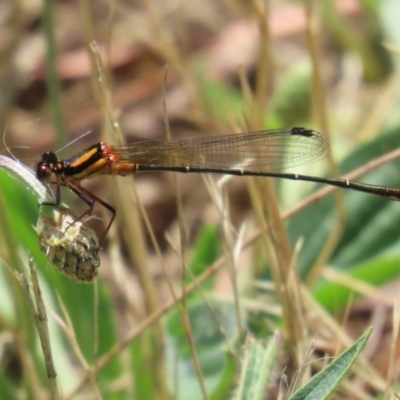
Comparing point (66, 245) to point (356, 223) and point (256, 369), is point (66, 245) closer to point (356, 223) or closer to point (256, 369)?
point (256, 369)

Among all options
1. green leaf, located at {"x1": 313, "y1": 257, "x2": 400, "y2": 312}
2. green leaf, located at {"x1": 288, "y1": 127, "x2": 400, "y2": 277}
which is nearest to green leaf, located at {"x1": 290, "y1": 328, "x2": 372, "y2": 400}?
green leaf, located at {"x1": 313, "y1": 257, "x2": 400, "y2": 312}

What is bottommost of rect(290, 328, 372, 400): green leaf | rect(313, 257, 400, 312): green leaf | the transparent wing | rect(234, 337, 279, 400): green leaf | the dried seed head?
rect(290, 328, 372, 400): green leaf

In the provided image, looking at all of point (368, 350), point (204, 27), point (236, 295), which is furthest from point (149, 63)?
point (236, 295)

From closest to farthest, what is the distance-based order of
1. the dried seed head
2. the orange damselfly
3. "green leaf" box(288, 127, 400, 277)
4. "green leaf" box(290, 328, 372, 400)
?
"green leaf" box(290, 328, 372, 400) → the dried seed head → the orange damselfly → "green leaf" box(288, 127, 400, 277)

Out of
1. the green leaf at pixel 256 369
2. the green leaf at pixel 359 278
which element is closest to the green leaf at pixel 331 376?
the green leaf at pixel 256 369

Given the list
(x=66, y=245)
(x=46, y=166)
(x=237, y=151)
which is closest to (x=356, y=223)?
(x=237, y=151)

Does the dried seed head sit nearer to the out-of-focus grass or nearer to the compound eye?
the out-of-focus grass

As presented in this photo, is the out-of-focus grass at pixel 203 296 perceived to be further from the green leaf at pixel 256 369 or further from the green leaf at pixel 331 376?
the green leaf at pixel 331 376
